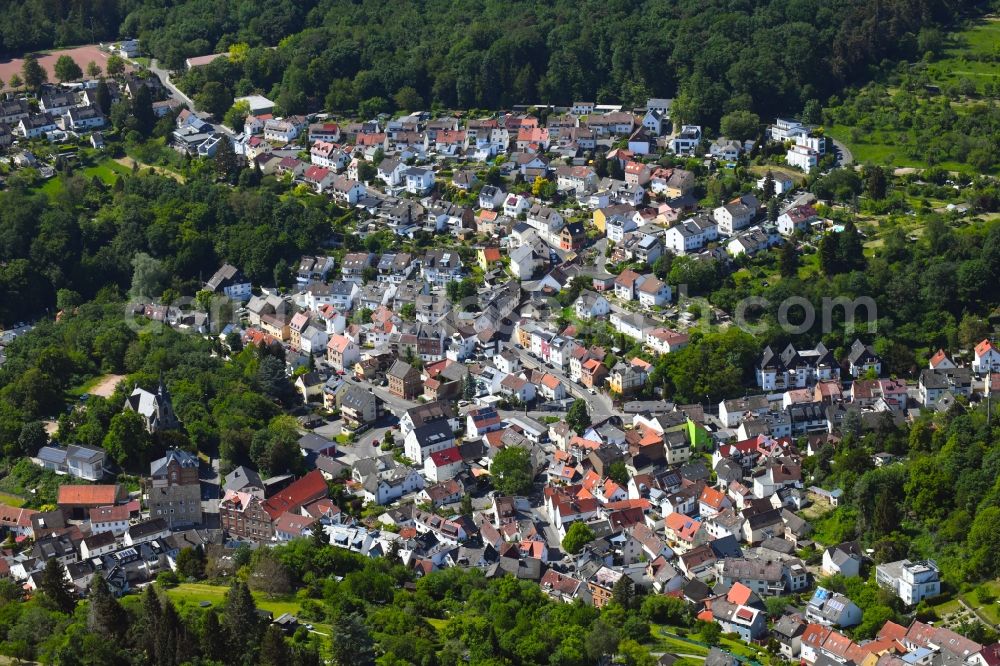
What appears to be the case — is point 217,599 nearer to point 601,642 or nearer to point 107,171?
point 601,642

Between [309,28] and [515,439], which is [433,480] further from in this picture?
[309,28]

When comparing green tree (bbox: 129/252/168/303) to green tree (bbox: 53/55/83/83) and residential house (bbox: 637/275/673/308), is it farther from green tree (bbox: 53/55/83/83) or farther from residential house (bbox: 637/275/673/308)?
green tree (bbox: 53/55/83/83)

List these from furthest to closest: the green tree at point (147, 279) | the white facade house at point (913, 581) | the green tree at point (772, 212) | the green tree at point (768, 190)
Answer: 1. the green tree at point (768, 190)
2. the green tree at point (147, 279)
3. the green tree at point (772, 212)
4. the white facade house at point (913, 581)

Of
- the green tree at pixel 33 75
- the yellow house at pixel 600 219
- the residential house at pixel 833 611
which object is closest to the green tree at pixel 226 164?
the green tree at pixel 33 75

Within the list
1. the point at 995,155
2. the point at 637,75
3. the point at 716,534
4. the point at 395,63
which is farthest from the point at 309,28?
the point at 716,534

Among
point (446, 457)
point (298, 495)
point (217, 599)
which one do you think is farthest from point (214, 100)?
point (217, 599)

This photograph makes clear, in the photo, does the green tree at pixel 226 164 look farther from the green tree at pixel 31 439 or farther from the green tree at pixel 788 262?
the green tree at pixel 788 262
